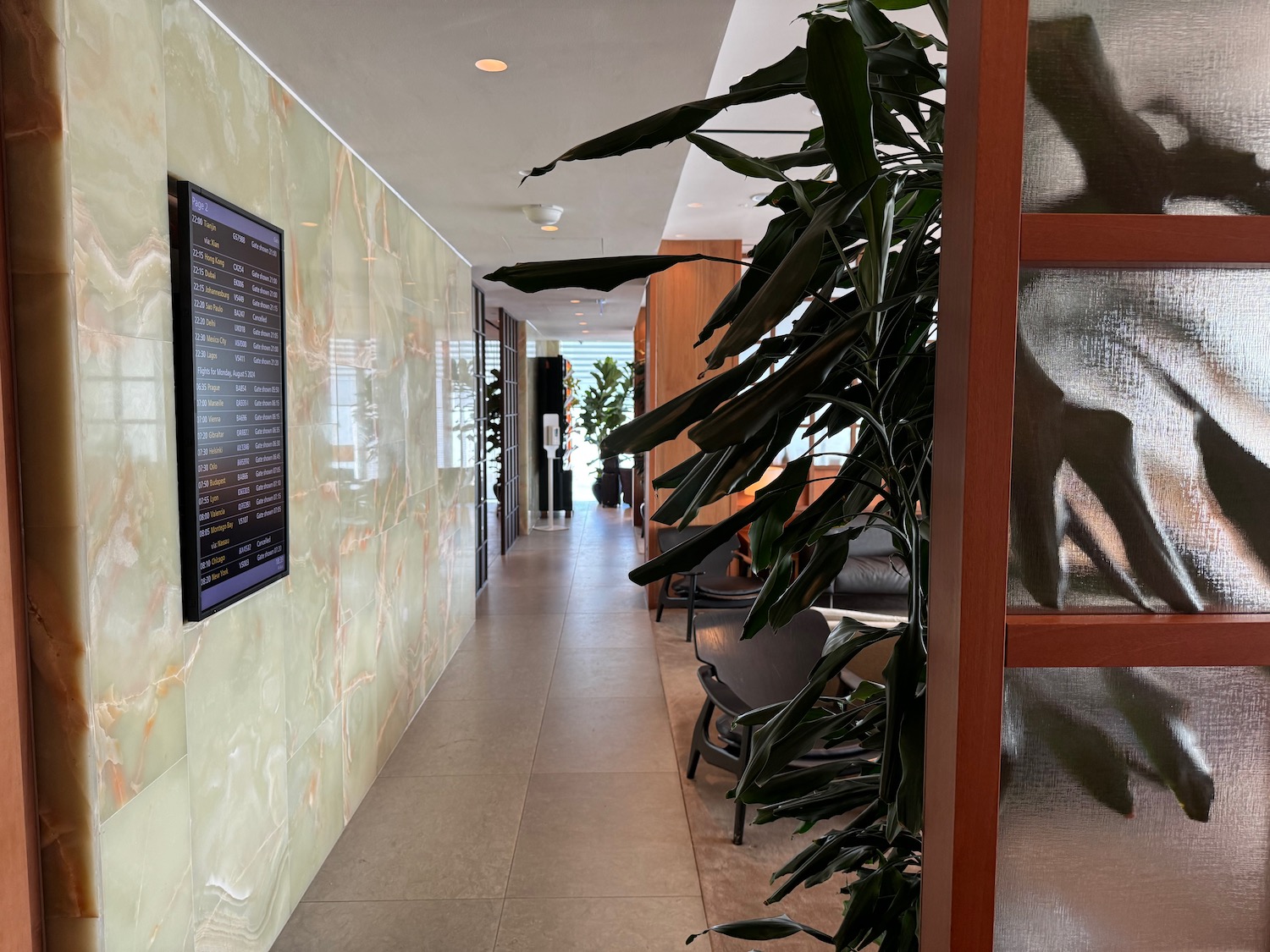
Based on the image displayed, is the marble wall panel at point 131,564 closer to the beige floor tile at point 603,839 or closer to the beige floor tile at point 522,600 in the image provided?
the beige floor tile at point 603,839

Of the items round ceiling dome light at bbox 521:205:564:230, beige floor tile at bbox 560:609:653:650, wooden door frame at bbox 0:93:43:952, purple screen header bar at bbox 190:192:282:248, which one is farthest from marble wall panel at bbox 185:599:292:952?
beige floor tile at bbox 560:609:653:650

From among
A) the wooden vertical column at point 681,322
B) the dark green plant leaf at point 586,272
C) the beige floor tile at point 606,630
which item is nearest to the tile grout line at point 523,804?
the beige floor tile at point 606,630

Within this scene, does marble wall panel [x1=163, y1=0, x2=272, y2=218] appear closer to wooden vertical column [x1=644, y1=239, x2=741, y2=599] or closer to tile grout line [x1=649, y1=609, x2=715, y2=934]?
tile grout line [x1=649, y1=609, x2=715, y2=934]

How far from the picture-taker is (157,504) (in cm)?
173

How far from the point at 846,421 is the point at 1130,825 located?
1.84 feet

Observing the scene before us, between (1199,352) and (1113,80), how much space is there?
9.0 inches

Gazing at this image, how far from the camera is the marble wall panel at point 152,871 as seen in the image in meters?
1.55

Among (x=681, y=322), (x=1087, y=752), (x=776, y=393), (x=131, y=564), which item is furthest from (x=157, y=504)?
(x=681, y=322)

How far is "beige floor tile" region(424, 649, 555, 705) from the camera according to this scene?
14.7 ft

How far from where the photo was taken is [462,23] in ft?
6.84

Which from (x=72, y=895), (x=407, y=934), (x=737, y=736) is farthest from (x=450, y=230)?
(x=72, y=895)

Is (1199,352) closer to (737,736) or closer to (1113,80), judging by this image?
(1113,80)

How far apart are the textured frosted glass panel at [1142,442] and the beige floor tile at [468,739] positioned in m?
3.28

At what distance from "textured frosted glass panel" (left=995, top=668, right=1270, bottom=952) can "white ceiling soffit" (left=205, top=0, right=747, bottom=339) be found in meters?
1.85
